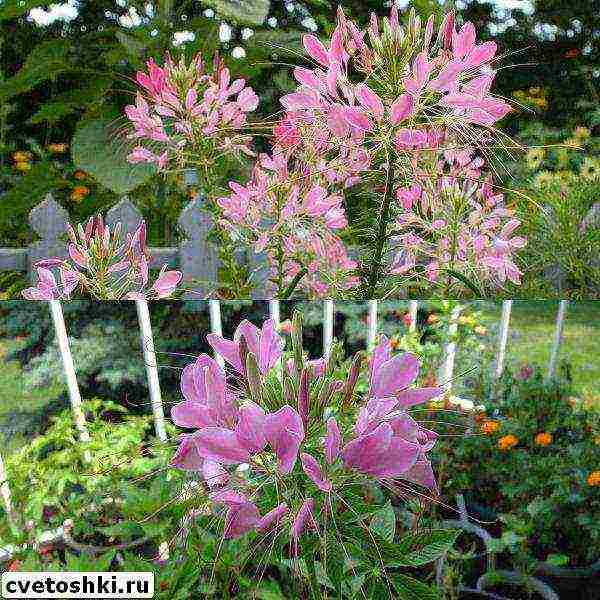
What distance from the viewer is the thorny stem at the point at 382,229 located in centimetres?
91

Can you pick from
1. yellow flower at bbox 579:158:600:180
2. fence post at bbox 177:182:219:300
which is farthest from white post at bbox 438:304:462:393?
yellow flower at bbox 579:158:600:180

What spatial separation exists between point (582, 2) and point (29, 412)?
3494mm

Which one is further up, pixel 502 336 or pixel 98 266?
pixel 98 266

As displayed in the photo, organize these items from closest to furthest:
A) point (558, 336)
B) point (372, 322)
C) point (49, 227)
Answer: point (372, 322) → point (558, 336) → point (49, 227)

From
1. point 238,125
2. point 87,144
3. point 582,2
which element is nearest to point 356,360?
point 238,125

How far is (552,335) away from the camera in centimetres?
223

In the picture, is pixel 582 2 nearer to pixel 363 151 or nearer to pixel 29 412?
pixel 29 412

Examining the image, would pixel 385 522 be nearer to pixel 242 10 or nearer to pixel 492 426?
pixel 492 426

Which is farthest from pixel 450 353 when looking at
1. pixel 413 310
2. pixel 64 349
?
pixel 64 349

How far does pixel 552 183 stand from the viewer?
2.76 metres

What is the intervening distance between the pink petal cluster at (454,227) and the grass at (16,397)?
1046 mm

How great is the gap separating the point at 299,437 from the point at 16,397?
157 cm

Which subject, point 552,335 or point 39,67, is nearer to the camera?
point 552,335

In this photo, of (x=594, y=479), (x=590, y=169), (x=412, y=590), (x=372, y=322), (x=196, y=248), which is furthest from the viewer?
(x=590, y=169)
